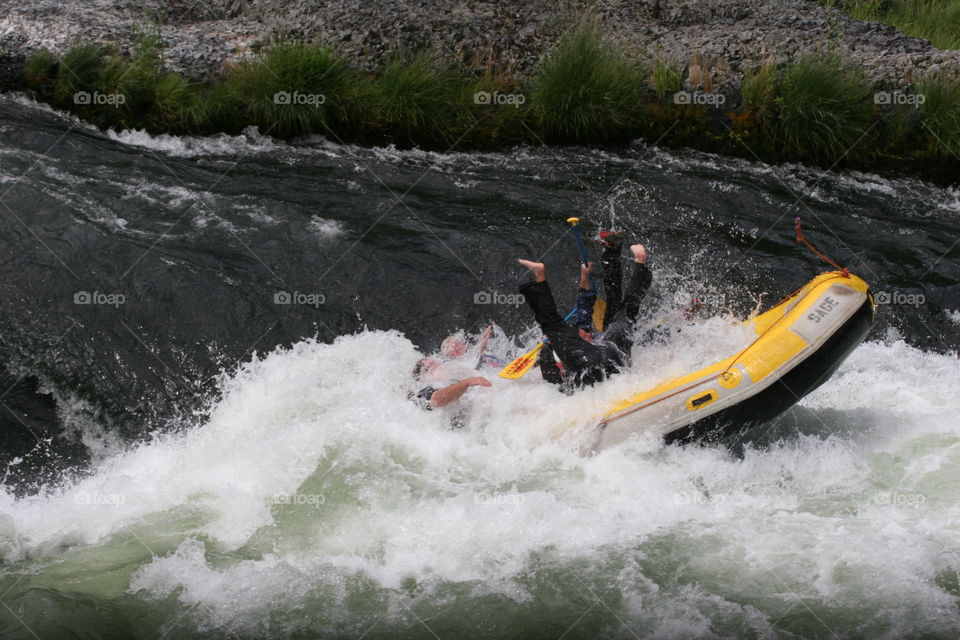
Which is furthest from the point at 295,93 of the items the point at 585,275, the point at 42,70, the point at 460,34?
the point at 585,275

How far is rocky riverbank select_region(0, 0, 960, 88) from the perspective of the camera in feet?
36.9

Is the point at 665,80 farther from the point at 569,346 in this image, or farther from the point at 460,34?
the point at 569,346

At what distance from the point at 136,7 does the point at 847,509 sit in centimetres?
1037

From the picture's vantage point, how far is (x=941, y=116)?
35.1 ft

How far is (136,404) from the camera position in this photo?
23.1ft

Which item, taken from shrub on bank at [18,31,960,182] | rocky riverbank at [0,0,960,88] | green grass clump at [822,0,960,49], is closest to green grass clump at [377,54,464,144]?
shrub on bank at [18,31,960,182]

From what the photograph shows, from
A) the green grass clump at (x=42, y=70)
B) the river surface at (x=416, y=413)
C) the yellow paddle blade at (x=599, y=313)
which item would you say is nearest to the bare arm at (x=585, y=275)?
the yellow paddle blade at (x=599, y=313)

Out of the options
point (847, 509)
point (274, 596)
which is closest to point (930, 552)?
point (847, 509)

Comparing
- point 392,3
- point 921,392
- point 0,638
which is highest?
point 392,3

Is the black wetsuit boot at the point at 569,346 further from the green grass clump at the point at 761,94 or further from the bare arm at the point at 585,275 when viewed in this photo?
the green grass clump at the point at 761,94

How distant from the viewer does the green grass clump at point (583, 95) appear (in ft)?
35.3

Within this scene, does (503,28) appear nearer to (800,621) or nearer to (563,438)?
(563,438)

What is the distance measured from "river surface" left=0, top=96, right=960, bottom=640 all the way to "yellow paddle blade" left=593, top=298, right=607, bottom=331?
341 mm

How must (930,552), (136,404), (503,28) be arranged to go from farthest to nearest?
(503,28) → (136,404) → (930,552)
